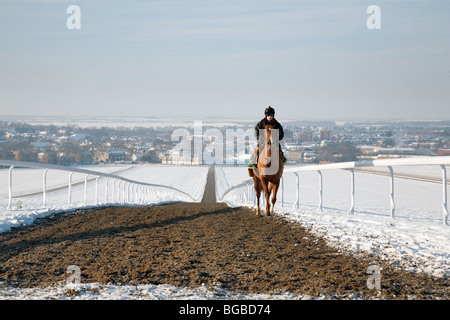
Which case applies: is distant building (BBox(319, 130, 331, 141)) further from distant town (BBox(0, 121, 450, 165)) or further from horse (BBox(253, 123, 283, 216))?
horse (BBox(253, 123, 283, 216))

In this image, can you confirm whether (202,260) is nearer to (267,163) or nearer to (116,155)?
(267,163)

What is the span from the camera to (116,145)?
350 feet

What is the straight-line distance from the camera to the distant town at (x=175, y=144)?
4244 centimetres

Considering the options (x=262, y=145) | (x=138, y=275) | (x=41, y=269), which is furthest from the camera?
(x=262, y=145)

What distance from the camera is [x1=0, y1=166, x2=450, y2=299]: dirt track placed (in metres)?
4.67

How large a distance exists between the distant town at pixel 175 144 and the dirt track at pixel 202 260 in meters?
10.5

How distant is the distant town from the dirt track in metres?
10.5

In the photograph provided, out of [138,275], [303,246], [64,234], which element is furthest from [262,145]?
[138,275]

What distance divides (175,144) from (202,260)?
12861 centimetres

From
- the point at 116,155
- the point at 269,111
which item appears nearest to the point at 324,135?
the point at 116,155

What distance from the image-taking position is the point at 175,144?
438ft

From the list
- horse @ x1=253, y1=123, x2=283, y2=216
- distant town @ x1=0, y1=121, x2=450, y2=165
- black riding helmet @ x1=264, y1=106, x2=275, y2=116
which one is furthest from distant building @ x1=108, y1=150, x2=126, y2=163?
black riding helmet @ x1=264, y1=106, x2=275, y2=116

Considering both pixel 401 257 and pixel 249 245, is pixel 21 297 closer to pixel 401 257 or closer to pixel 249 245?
pixel 249 245
